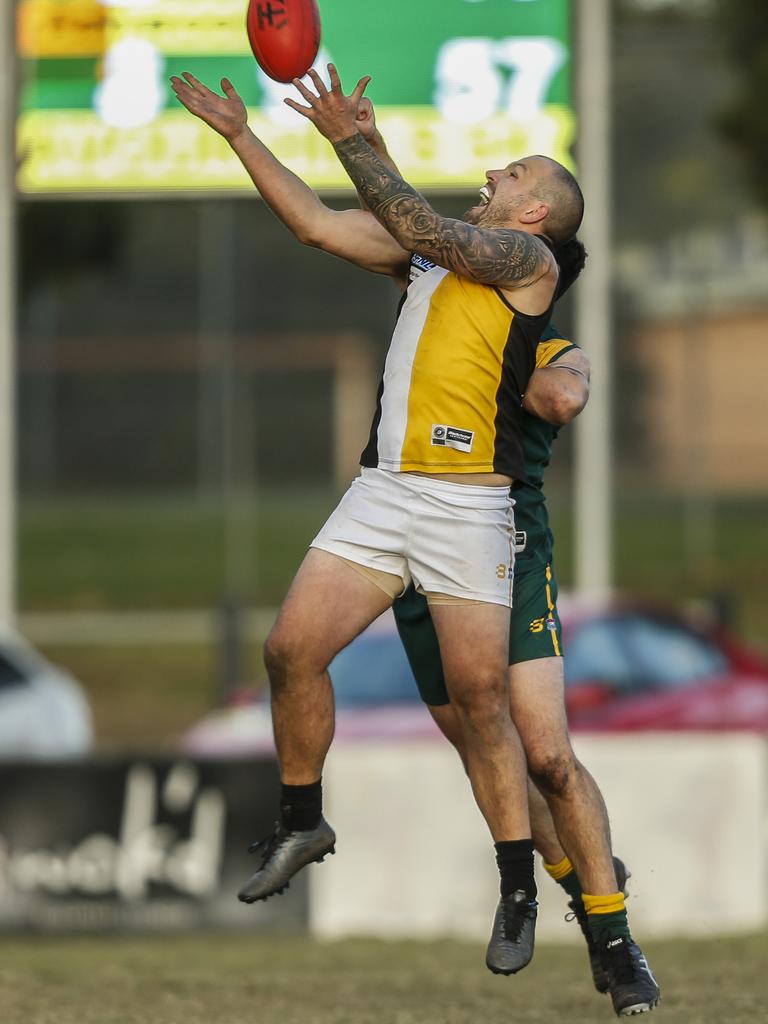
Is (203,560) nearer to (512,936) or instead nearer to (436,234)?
(512,936)

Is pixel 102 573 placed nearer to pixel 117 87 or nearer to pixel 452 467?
pixel 117 87

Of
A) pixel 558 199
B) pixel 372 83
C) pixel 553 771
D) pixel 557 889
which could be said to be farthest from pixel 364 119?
pixel 372 83

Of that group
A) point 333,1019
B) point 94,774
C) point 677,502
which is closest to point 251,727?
point 94,774

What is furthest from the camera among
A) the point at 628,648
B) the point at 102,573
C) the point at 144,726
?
the point at 102,573

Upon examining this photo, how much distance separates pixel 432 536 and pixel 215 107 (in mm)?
1357

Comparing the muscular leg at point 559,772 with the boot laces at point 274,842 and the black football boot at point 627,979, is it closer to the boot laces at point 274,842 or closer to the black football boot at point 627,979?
the black football boot at point 627,979

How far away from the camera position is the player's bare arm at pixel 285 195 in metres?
5.70

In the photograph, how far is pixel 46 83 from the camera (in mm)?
11672

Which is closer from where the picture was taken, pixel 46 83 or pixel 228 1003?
pixel 228 1003

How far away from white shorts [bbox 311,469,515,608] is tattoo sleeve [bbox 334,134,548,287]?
0.61 m

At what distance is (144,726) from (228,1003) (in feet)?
38.6

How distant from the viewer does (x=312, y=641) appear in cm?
564

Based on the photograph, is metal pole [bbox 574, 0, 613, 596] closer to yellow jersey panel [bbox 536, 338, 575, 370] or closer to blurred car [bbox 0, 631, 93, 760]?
blurred car [bbox 0, 631, 93, 760]

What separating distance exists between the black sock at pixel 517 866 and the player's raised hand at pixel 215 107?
7.10 ft
